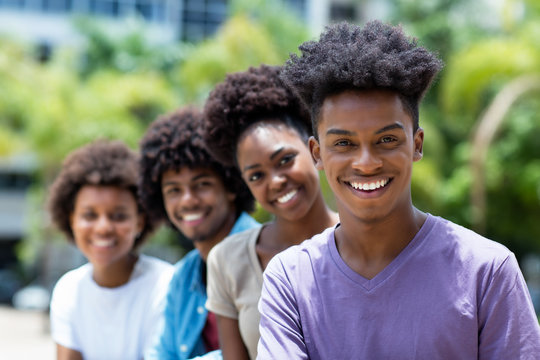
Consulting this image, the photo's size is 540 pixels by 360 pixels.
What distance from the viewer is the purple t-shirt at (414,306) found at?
1.80 metres

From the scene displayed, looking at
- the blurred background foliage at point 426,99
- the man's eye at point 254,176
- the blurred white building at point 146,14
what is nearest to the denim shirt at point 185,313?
the man's eye at point 254,176

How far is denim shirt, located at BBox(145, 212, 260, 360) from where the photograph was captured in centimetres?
A: 323

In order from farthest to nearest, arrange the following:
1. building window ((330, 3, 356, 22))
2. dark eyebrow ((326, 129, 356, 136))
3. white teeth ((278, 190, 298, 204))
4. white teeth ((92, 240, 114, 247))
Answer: building window ((330, 3, 356, 22)), white teeth ((92, 240, 114, 247)), white teeth ((278, 190, 298, 204)), dark eyebrow ((326, 129, 356, 136))

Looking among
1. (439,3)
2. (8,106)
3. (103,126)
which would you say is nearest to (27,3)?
(8,106)

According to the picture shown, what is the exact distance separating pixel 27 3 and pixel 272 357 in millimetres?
28292

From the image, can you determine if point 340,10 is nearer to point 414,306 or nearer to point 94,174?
point 94,174

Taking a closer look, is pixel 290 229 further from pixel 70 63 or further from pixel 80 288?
pixel 70 63

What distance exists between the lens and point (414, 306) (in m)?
1.87

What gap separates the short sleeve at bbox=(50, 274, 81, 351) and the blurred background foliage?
653 cm

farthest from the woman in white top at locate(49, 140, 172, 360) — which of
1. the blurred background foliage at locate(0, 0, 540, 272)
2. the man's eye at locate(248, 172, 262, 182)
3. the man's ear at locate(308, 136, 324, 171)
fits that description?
the blurred background foliage at locate(0, 0, 540, 272)

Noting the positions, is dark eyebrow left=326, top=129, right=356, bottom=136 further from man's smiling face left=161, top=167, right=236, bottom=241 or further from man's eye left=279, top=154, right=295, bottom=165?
man's smiling face left=161, top=167, right=236, bottom=241

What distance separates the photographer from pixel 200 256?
3498 millimetres

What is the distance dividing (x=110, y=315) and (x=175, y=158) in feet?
3.38

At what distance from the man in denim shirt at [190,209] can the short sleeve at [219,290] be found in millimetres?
495
